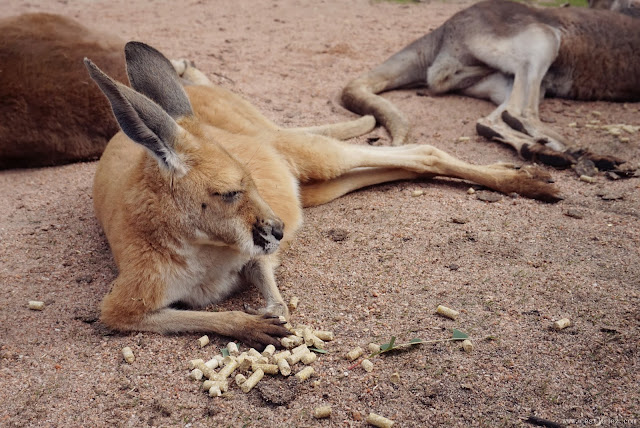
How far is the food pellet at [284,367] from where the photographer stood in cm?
243

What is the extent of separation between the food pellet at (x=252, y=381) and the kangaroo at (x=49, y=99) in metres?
2.81

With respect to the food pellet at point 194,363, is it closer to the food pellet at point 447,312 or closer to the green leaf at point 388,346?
the green leaf at point 388,346

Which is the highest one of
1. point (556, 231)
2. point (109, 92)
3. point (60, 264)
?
point (109, 92)

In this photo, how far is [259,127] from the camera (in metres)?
4.02

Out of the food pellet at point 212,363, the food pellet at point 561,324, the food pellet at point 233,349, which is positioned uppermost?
the food pellet at point 561,324

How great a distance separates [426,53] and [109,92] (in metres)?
4.22

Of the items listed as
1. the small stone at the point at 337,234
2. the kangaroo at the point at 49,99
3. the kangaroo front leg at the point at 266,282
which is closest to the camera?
the kangaroo front leg at the point at 266,282

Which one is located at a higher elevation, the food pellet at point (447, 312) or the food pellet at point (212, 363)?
the food pellet at point (447, 312)

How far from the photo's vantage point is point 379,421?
2.14 metres

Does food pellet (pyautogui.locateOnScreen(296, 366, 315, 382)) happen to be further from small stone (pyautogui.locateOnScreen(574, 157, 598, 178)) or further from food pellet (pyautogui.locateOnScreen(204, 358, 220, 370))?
small stone (pyautogui.locateOnScreen(574, 157, 598, 178))

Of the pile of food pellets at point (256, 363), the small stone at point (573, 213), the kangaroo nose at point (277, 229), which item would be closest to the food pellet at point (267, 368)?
the pile of food pellets at point (256, 363)

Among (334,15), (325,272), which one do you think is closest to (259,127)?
(325,272)

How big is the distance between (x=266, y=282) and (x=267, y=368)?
1.95 feet

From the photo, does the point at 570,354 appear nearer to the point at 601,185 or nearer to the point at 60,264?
the point at 601,185
